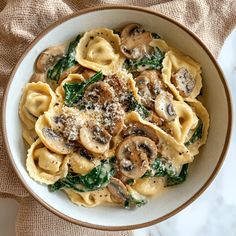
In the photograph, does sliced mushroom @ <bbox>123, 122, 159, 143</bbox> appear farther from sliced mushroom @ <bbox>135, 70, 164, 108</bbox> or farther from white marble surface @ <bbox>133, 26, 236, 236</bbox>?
white marble surface @ <bbox>133, 26, 236, 236</bbox>

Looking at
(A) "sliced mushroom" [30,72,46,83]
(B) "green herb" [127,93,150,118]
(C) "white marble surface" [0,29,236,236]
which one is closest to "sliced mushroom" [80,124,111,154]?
(B) "green herb" [127,93,150,118]

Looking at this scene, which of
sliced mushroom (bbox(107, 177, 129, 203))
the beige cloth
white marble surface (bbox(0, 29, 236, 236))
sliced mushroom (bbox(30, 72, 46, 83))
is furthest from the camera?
white marble surface (bbox(0, 29, 236, 236))

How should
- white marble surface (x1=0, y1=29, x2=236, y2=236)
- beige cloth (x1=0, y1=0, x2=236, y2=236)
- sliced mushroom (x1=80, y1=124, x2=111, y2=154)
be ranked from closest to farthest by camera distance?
sliced mushroom (x1=80, y1=124, x2=111, y2=154) → beige cloth (x1=0, y1=0, x2=236, y2=236) → white marble surface (x1=0, y1=29, x2=236, y2=236)

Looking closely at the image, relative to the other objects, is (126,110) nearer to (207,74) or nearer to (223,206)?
(207,74)

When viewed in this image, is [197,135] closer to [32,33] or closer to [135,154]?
[135,154]

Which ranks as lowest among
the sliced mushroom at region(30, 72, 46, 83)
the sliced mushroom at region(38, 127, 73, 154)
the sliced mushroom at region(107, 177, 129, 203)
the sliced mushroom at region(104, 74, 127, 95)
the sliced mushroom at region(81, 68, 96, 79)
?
the sliced mushroom at region(107, 177, 129, 203)

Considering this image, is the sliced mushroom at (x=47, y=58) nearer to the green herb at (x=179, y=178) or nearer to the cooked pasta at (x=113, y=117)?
the cooked pasta at (x=113, y=117)

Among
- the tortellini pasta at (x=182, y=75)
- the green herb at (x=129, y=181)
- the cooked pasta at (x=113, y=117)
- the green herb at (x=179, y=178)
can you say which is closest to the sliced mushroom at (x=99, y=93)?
the cooked pasta at (x=113, y=117)

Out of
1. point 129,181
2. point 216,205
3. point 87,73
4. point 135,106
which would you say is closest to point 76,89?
point 87,73
